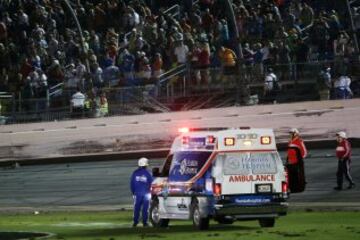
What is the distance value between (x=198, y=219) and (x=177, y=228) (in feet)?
4.78

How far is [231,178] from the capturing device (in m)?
23.5

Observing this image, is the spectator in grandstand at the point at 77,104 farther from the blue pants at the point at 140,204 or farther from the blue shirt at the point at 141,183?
the blue pants at the point at 140,204

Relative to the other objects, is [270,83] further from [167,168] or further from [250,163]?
[250,163]

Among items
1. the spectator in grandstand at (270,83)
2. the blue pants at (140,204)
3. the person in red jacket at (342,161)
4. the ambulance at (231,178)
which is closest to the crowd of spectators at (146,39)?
the spectator in grandstand at (270,83)

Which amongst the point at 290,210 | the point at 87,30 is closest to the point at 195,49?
the point at 87,30

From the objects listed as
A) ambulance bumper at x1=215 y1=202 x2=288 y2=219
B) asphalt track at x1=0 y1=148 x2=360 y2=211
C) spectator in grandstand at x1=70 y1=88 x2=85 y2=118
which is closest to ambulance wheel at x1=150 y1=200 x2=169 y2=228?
ambulance bumper at x1=215 y1=202 x2=288 y2=219

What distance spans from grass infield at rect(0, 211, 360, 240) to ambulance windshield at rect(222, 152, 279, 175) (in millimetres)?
1178

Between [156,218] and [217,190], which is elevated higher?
[217,190]

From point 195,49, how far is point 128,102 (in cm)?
294

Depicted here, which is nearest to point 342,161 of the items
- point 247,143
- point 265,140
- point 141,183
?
point 141,183

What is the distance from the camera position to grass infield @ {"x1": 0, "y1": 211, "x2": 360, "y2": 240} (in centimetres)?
2167

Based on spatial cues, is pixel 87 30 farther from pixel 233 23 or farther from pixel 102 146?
pixel 233 23

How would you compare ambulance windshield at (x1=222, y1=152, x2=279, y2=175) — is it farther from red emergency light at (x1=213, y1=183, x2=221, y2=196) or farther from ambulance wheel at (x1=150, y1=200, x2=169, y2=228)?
ambulance wheel at (x1=150, y1=200, x2=169, y2=228)

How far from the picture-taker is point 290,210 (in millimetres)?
29234
